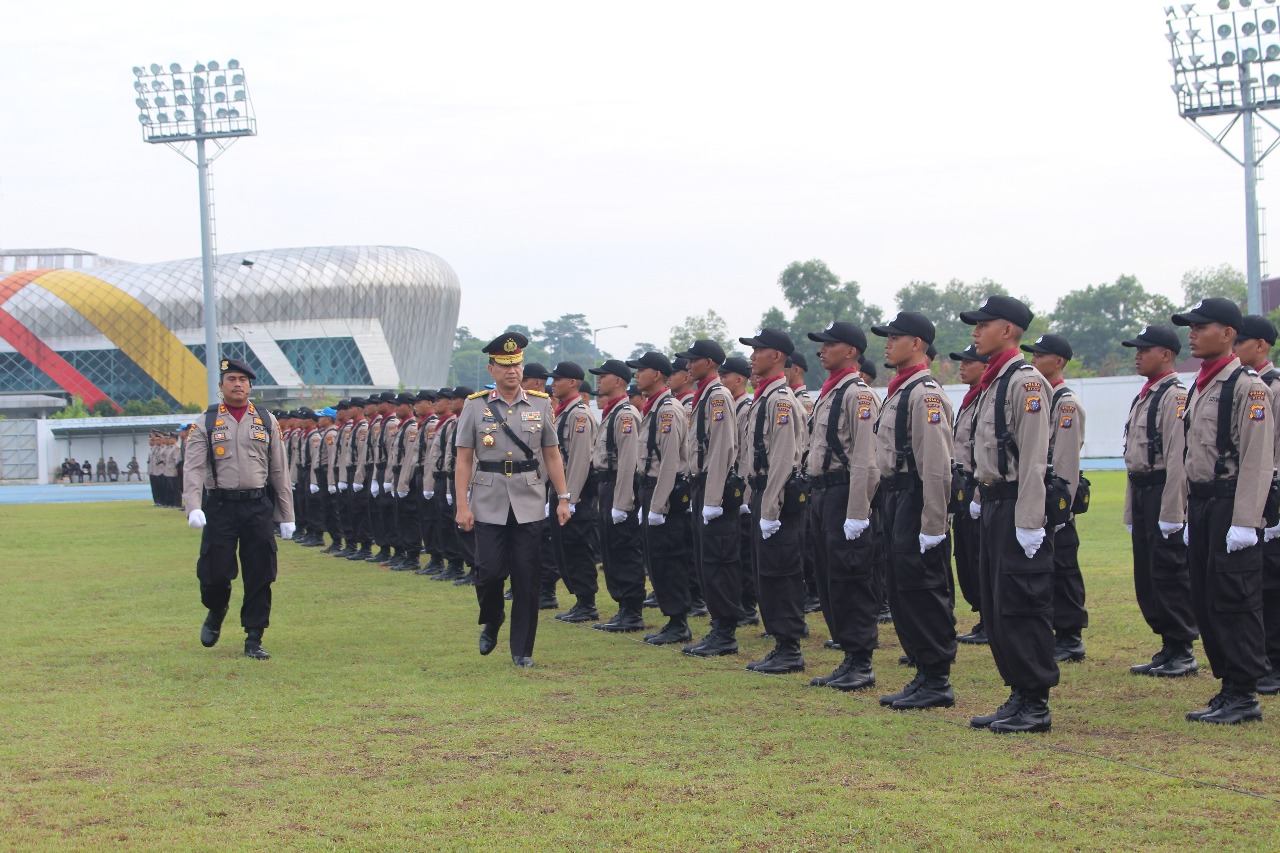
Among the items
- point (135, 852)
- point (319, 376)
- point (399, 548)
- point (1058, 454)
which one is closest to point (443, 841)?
point (135, 852)

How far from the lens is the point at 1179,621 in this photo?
7625 millimetres

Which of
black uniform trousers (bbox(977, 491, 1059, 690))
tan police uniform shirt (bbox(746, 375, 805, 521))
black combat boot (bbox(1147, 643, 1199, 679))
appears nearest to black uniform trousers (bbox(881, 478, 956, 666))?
black uniform trousers (bbox(977, 491, 1059, 690))

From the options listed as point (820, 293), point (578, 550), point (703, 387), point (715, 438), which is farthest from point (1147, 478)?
point (820, 293)

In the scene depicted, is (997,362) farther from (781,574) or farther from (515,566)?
(515,566)

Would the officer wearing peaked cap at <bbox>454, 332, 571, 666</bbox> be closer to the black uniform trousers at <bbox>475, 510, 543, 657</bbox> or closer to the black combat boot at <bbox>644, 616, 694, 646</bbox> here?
the black uniform trousers at <bbox>475, 510, 543, 657</bbox>

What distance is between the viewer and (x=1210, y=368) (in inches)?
260

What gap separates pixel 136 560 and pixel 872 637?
12.8 meters

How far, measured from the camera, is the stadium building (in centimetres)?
8444

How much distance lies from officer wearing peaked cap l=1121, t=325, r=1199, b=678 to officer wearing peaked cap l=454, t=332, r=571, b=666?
3.75 m

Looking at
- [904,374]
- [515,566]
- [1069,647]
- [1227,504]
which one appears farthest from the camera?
[515,566]

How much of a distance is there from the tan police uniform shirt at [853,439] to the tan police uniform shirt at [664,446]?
1.75 meters

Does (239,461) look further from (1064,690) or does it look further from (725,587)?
(1064,690)

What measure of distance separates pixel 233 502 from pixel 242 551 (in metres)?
0.36

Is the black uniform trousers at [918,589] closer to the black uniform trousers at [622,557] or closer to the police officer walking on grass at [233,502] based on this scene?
the black uniform trousers at [622,557]
